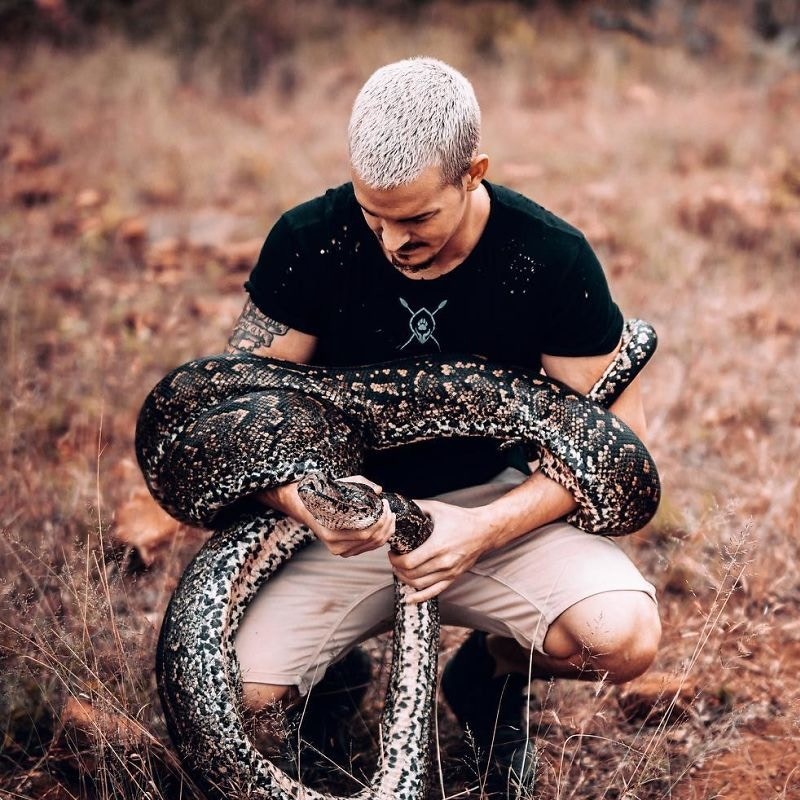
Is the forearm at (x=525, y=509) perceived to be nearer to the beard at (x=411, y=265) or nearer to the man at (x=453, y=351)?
the man at (x=453, y=351)

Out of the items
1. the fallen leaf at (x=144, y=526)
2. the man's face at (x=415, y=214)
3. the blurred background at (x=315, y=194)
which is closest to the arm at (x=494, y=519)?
the blurred background at (x=315, y=194)

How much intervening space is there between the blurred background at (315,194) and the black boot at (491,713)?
13 centimetres

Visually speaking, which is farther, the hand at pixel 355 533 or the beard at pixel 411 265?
the beard at pixel 411 265

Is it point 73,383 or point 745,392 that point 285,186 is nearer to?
point 73,383

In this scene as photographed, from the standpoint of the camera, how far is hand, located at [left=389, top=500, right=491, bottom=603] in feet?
11.1

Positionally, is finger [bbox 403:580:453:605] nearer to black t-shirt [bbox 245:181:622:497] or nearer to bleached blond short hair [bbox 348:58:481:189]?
black t-shirt [bbox 245:181:622:497]

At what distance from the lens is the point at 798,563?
186 inches

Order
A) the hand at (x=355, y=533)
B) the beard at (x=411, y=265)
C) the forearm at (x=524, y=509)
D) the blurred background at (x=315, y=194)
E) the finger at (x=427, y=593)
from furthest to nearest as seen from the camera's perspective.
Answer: the blurred background at (x=315, y=194)
the forearm at (x=524, y=509)
the finger at (x=427, y=593)
the beard at (x=411, y=265)
the hand at (x=355, y=533)

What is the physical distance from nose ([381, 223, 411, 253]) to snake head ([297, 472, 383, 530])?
2.74 ft

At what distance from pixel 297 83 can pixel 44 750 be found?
9873 millimetres

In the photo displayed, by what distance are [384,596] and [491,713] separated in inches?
26.4

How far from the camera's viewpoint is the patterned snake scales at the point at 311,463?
3.26 metres

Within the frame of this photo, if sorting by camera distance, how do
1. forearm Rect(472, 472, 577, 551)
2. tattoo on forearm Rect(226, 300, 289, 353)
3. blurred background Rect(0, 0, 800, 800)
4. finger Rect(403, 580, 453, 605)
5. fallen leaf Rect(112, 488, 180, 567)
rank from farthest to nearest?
fallen leaf Rect(112, 488, 180, 567), tattoo on forearm Rect(226, 300, 289, 353), blurred background Rect(0, 0, 800, 800), forearm Rect(472, 472, 577, 551), finger Rect(403, 580, 453, 605)

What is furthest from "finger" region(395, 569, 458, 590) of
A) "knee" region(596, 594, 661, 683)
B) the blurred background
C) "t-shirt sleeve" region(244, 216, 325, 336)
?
"t-shirt sleeve" region(244, 216, 325, 336)
